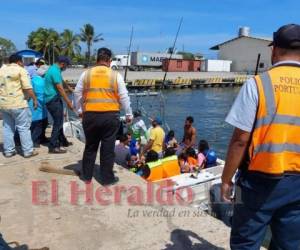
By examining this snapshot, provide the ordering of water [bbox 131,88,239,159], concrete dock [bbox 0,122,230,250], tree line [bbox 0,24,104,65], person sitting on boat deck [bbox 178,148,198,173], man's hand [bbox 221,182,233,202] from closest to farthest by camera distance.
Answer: man's hand [bbox 221,182,233,202]
concrete dock [bbox 0,122,230,250]
person sitting on boat deck [bbox 178,148,198,173]
water [bbox 131,88,239,159]
tree line [bbox 0,24,104,65]

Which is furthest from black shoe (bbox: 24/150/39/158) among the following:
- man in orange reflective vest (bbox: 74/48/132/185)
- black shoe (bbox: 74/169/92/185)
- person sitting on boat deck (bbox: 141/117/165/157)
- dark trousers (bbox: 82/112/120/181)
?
person sitting on boat deck (bbox: 141/117/165/157)

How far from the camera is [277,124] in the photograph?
2396mm

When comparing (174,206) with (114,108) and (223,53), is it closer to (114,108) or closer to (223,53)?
(114,108)

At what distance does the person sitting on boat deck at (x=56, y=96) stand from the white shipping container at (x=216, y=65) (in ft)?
216

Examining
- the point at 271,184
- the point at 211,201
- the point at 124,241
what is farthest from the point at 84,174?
the point at 271,184

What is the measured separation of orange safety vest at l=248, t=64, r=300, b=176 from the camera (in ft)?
7.79

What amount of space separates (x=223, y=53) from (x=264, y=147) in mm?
72790

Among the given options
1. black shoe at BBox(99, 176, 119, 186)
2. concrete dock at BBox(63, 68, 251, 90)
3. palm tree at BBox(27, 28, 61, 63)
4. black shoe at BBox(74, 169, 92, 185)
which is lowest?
concrete dock at BBox(63, 68, 251, 90)

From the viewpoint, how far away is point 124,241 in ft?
12.6

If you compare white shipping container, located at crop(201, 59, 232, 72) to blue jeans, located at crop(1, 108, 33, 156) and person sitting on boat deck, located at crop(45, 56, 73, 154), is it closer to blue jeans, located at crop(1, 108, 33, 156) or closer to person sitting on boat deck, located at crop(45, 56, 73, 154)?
person sitting on boat deck, located at crop(45, 56, 73, 154)

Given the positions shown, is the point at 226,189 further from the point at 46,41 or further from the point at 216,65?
the point at 216,65

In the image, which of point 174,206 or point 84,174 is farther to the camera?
point 84,174

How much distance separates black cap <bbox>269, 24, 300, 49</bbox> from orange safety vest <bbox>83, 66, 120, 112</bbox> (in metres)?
2.85

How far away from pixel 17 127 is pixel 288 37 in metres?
4.95
